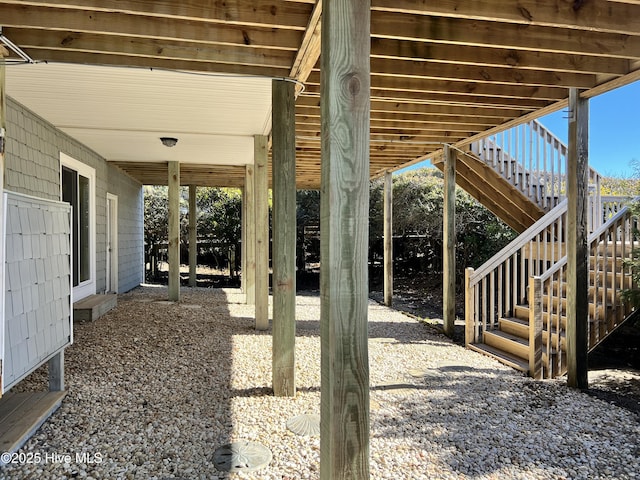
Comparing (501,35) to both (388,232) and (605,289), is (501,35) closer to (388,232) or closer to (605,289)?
(605,289)

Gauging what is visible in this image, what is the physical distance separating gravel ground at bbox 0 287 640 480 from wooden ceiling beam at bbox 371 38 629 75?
2710 millimetres

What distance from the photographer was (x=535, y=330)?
4254mm

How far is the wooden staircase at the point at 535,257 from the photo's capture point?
14.4ft

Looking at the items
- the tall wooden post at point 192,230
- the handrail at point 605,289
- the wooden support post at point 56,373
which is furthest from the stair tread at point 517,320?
the tall wooden post at point 192,230

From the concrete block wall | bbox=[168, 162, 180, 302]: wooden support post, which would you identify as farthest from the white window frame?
the concrete block wall

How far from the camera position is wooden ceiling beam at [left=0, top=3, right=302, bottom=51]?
2670 millimetres

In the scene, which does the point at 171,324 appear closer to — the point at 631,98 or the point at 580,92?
the point at 580,92

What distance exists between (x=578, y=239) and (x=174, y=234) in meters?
6.34

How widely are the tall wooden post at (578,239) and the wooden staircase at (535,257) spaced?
26cm

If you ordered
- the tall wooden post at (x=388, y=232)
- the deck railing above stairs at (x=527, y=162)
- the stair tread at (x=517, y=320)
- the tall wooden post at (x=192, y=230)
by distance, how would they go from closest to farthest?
the stair tread at (x=517, y=320) → the deck railing above stairs at (x=527, y=162) → the tall wooden post at (x=388, y=232) → the tall wooden post at (x=192, y=230)

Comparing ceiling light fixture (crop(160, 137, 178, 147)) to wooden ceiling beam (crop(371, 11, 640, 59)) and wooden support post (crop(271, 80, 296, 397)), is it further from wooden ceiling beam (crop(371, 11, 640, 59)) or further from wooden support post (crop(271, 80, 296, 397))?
wooden ceiling beam (crop(371, 11, 640, 59))

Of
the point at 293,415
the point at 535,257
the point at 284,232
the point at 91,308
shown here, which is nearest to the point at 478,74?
the point at 284,232

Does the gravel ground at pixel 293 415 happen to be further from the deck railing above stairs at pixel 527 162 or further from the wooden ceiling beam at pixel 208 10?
the deck railing above stairs at pixel 527 162

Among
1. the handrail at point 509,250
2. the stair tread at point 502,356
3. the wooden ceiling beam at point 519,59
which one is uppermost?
the wooden ceiling beam at point 519,59
